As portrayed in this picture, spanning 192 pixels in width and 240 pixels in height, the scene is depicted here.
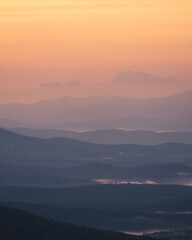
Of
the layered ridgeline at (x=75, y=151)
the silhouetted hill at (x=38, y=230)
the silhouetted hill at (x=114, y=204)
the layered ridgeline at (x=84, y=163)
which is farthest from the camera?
the layered ridgeline at (x=75, y=151)

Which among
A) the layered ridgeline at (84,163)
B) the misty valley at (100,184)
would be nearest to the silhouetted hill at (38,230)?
the misty valley at (100,184)

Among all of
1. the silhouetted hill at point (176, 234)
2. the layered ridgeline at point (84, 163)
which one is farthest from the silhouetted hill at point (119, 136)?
the silhouetted hill at point (176, 234)

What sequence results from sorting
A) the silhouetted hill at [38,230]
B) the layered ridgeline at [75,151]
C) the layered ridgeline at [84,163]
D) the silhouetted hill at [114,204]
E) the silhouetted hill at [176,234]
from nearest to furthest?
the silhouetted hill at [38,230]
the silhouetted hill at [176,234]
the silhouetted hill at [114,204]
the layered ridgeline at [84,163]
the layered ridgeline at [75,151]

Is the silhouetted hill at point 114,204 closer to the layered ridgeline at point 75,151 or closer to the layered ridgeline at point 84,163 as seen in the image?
the layered ridgeline at point 84,163

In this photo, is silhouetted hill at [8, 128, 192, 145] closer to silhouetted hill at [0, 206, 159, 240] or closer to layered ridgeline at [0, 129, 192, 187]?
layered ridgeline at [0, 129, 192, 187]

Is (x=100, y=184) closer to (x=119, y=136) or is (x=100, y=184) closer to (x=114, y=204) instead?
(x=114, y=204)

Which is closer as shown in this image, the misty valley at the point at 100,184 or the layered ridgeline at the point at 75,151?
the misty valley at the point at 100,184

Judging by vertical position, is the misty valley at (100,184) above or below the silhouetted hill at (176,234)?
above

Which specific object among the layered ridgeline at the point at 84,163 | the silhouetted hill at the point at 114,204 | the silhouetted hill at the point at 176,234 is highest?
the layered ridgeline at the point at 84,163

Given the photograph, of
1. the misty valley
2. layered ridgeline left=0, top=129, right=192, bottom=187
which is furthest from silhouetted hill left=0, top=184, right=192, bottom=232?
layered ridgeline left=0, top=129, right=192, bottom=187
